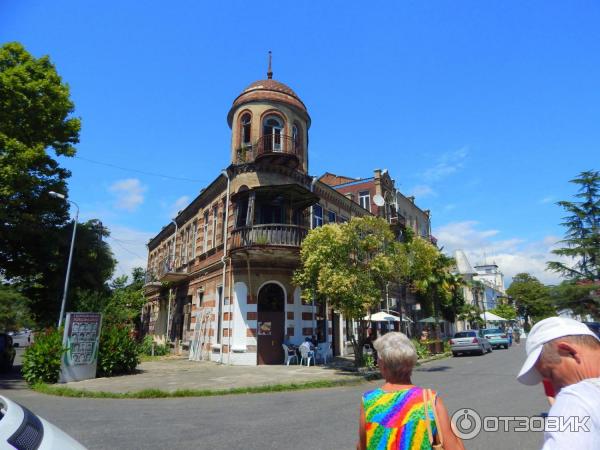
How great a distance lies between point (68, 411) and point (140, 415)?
1.93 meters

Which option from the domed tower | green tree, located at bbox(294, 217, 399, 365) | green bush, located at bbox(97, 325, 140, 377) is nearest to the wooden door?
green tree, located at bbox(294, 217, 399, 365)

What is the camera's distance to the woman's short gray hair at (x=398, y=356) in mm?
2555

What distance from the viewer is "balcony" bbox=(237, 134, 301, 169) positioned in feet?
65.2

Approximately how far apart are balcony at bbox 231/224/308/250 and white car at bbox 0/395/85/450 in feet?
49.7

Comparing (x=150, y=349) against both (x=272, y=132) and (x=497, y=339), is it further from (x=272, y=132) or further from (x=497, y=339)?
(x=497, y=339)

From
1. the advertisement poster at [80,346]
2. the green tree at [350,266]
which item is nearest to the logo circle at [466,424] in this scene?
the green tree at [350,266]

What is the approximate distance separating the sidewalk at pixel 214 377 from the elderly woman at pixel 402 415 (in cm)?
1024

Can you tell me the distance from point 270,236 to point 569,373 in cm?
1657

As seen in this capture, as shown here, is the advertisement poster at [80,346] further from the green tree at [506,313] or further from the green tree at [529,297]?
the green tree at [529,297]

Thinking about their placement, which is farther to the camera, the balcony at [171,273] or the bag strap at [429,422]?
the balcony at [171,273]

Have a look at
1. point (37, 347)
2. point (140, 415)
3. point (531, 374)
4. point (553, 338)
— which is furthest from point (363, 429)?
point (37, 347)

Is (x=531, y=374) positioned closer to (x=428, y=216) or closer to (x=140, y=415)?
(x=140, y=415)

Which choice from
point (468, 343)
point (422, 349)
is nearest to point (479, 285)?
point (468, 343)

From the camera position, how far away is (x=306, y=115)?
75.0ft
